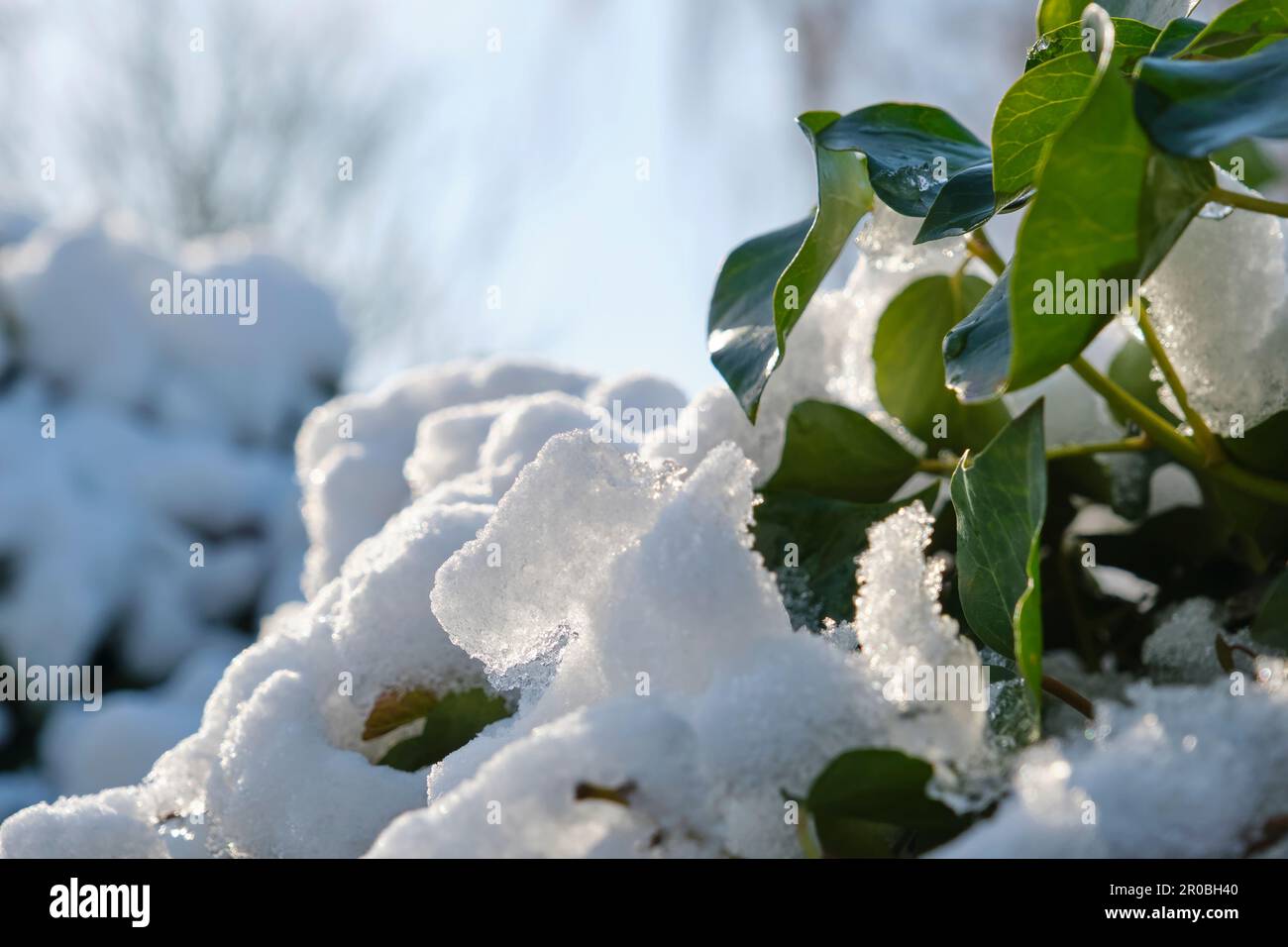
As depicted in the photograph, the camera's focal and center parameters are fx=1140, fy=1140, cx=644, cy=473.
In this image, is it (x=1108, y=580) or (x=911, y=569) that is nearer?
(x=911, y=569)

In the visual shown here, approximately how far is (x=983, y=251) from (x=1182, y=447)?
79mm

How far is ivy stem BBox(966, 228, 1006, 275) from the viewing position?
0.31 metres

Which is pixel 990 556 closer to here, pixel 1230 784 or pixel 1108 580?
pixel 1230 784

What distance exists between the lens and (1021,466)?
201 millimetres

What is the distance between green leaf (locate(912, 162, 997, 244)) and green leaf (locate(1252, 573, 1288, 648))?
94mm

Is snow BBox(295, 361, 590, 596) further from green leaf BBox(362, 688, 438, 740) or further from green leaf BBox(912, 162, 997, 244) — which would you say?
green leaf BBox(912, 162, 997, 244)

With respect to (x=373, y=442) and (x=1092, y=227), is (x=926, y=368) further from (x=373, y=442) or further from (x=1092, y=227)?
(x=373, y=442)

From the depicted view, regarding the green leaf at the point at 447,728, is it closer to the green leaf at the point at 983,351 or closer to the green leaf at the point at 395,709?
the green leaf at the point at 395,709
